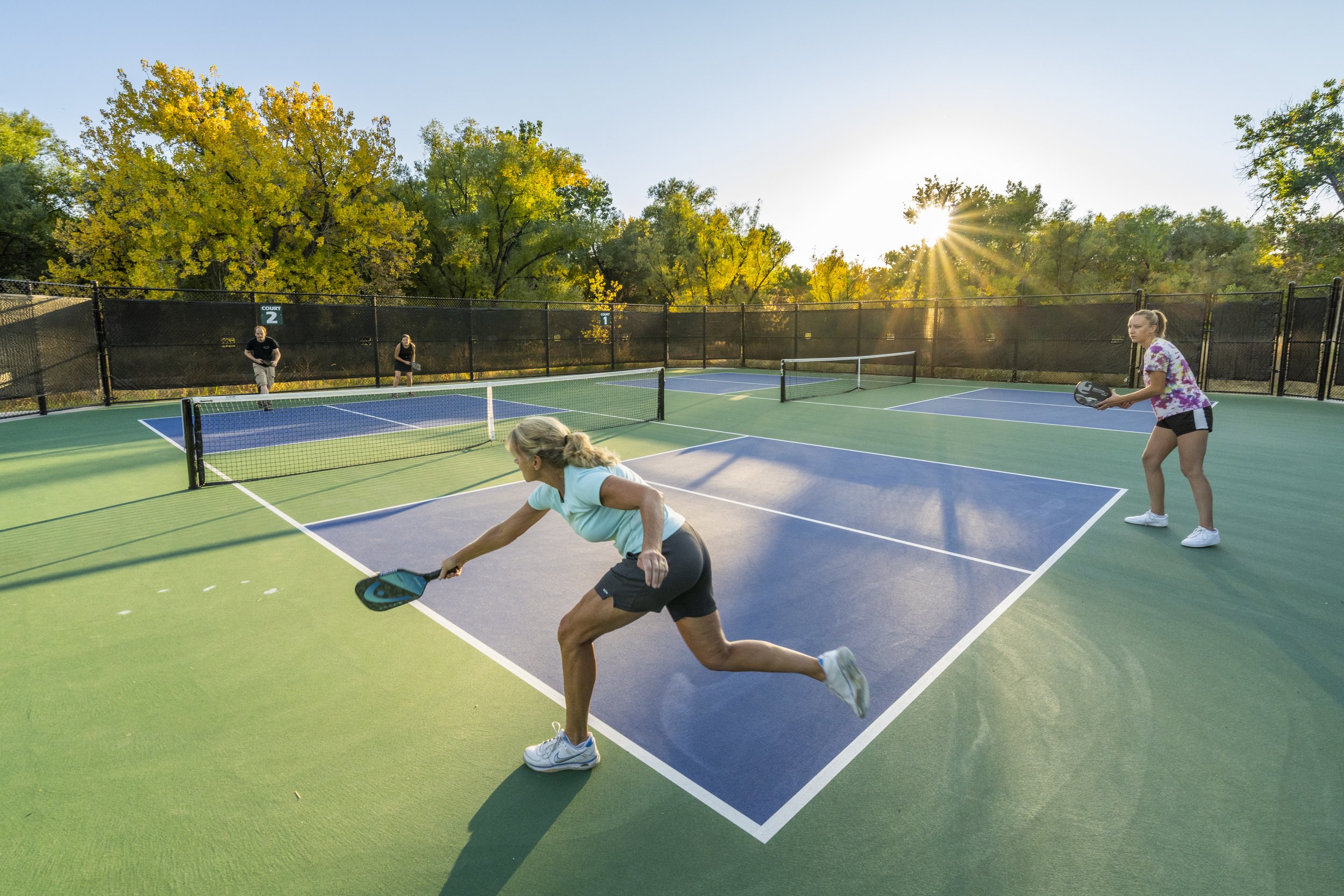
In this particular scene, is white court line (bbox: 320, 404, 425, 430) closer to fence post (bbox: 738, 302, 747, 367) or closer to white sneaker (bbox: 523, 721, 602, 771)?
white sneaker (bbox: 523, 721, 602, 771)

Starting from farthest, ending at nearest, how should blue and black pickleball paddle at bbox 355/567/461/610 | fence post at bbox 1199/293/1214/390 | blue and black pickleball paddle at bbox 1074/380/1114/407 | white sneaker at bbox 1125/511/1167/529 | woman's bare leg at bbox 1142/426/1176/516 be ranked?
1. fence post at bbox 1199/293/1214/390
2. white sneaker at bbox 1125/511/1167/529
3. blue and black pickleball paddle at bbox 1074/380/1114/407
4. woman's bare leg at bbox 1142/426/1176/516
5. blue and black pickleball paddle at bbox 355/567/461/610

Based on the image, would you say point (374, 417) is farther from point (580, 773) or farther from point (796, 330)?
point (796, 330)

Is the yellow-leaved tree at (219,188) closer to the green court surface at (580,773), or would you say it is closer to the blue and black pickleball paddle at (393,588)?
the green court surface at (580,773)

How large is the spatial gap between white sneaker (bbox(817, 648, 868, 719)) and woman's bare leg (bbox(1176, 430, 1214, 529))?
454 cm

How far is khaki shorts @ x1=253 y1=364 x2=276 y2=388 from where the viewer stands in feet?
46.8

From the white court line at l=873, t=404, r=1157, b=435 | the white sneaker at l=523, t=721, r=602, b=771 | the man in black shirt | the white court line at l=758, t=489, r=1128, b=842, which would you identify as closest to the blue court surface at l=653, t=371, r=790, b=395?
the white court line at l=873, t=404, r=1157, b=435

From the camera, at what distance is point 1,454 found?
10312 millimetres

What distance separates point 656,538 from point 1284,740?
3194 millimetres

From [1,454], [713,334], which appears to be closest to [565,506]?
[1,454]

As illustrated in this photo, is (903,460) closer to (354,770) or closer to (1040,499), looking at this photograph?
(1040,499)

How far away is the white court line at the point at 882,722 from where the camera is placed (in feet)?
8.95

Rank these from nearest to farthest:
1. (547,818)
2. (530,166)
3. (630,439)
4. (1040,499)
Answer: (547,818) < (1040,499) < (630,439) < (530,166)

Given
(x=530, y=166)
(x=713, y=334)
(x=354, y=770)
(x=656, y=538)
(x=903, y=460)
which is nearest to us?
(x=656, y=538)

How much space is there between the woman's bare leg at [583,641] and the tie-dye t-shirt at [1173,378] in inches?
214
